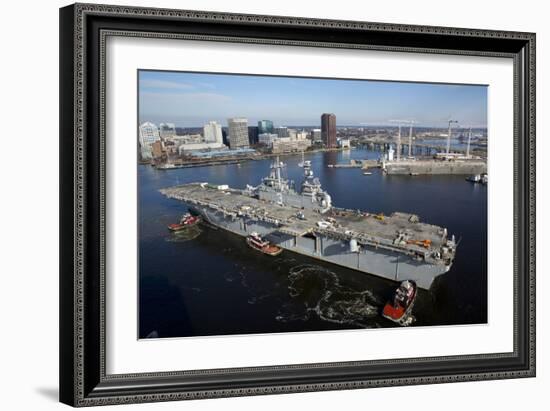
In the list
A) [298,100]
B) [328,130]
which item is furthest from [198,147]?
[328,130]

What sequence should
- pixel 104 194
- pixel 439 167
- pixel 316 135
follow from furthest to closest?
1. pixel 439 167
2. pixel 316 135
3. pixel 104 194

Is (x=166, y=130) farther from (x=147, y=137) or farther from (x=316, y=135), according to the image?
(x=316, y=135)

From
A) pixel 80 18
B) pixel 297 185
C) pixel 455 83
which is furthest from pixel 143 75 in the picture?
pixel 455 83

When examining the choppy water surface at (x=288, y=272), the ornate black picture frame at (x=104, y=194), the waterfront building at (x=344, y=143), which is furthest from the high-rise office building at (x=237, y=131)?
the waterfront building at (x=344, y=143)

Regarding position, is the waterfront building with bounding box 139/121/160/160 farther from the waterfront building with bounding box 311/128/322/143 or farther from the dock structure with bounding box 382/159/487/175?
the dock structure with bounding box 382/159/487/175

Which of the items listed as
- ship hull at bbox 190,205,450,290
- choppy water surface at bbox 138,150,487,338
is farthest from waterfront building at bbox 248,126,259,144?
ship hull at bbox 190,205,450,290

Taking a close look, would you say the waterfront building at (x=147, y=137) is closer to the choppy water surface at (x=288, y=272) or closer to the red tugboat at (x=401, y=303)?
the choppy water surface at (x=288, y=272)
